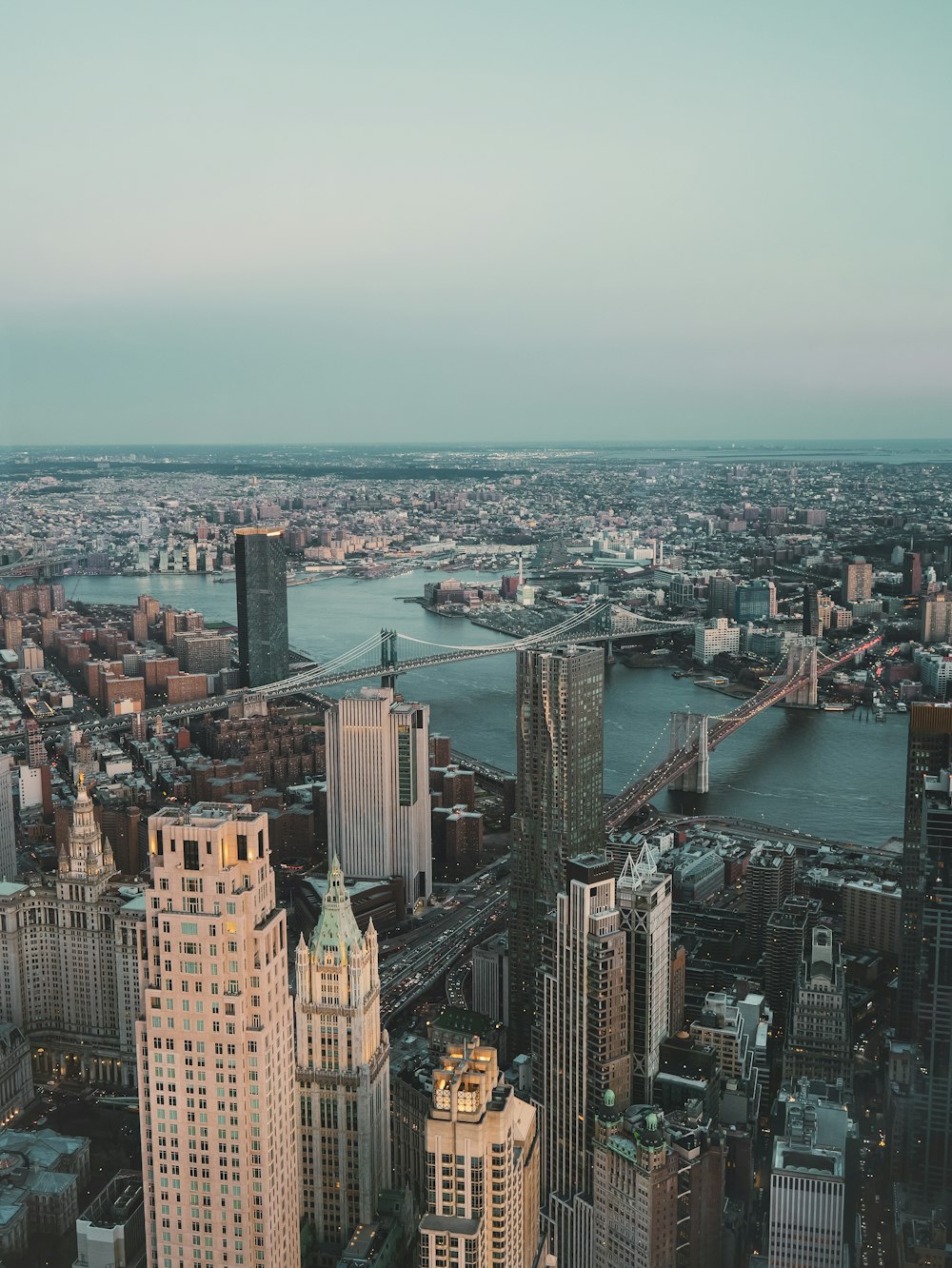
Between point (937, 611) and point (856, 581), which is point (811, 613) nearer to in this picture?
point (856, 581)

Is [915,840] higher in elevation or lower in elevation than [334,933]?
lower

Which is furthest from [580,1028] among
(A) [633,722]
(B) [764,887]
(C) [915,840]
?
(A) [633,722]

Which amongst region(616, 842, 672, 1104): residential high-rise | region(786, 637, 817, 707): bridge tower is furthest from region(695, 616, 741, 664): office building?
region(616, 842, 672, 1104): residential high-rise

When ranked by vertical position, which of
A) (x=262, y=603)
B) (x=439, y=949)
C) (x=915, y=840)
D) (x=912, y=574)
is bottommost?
(x=439, y=949)

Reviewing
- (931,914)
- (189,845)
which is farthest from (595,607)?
(189,845)

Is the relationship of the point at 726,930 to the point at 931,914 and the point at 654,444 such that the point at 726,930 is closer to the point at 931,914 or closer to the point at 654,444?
the point at 931,914

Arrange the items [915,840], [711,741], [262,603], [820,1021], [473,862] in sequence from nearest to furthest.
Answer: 1. [820,1021]
2. [915,840]
3. [473,862]
4. [711,741]
5. [262,603]
